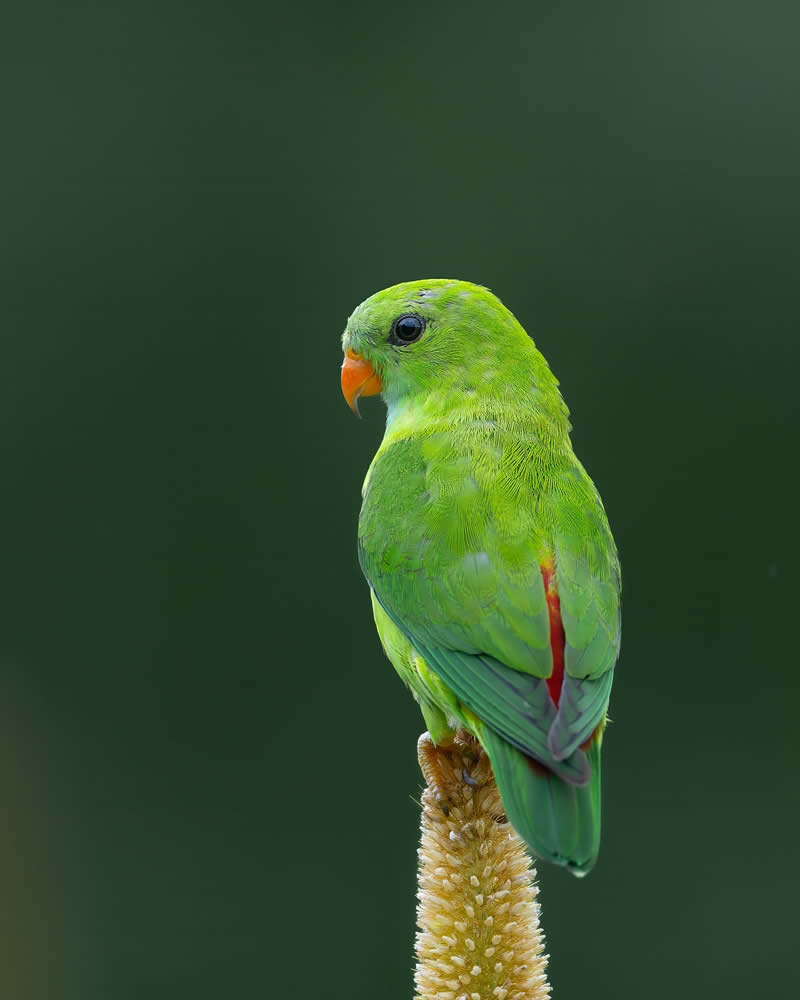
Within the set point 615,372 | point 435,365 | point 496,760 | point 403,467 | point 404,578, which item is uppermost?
point 615,372

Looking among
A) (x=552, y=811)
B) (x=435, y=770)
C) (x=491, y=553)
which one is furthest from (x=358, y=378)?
(x=552, y=811)

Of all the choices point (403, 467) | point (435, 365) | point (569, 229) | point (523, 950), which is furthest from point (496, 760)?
point (569, 229)

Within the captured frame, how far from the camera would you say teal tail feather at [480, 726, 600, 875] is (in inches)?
83.4

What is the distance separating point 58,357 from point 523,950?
479cm

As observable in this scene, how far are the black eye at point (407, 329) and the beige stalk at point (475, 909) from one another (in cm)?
125

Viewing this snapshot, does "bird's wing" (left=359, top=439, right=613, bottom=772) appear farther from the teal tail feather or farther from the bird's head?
the bird's head

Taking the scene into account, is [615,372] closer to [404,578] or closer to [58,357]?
[58,357]

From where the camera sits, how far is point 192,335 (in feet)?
20.7

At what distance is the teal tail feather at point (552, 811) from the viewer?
6.95 ft

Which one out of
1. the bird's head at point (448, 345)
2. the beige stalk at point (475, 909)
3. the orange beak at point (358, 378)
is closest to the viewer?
the beige stalk at point (475, 909)

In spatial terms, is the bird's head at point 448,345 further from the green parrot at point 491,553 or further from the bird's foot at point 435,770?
the bird's foot at point 435,770

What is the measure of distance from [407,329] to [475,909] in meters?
1.52

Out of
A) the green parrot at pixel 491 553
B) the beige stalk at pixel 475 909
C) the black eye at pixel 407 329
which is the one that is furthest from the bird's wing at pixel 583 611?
the black eye at pixel 407 329

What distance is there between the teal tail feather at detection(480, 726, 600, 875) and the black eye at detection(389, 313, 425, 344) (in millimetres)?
1237
